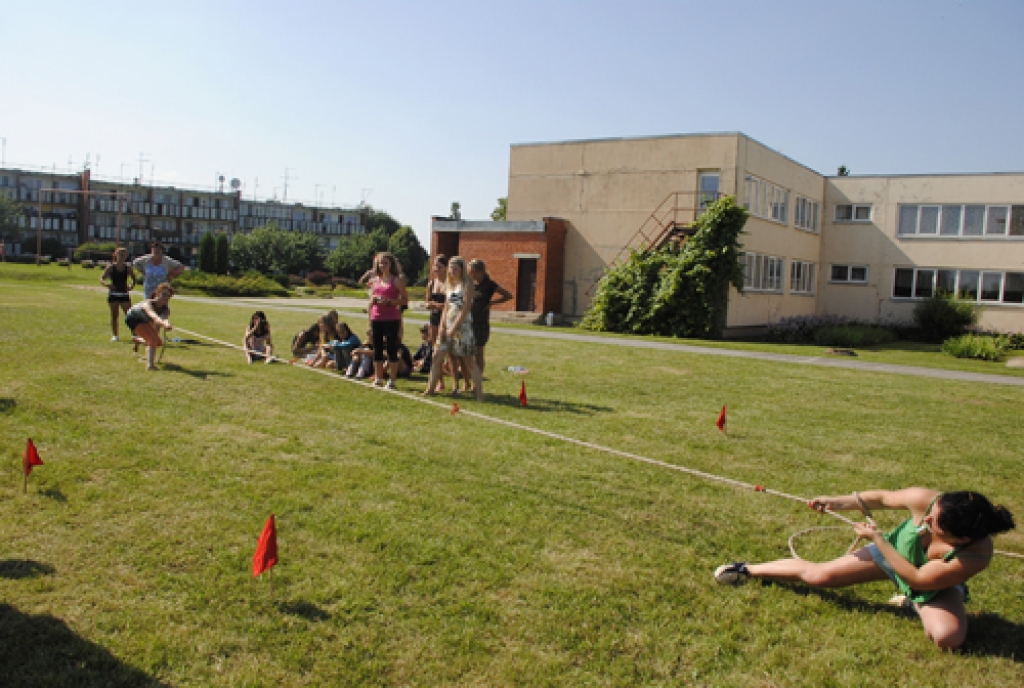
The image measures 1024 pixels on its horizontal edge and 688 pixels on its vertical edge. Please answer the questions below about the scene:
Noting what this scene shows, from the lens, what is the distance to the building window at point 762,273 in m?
30.2

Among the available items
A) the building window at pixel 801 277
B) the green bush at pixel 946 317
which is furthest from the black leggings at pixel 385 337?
the green bush at pixel 946 317

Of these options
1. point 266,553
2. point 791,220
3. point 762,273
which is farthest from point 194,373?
point 791,220

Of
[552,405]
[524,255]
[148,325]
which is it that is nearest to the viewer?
[552,405]

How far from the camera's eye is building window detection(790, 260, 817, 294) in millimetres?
34500

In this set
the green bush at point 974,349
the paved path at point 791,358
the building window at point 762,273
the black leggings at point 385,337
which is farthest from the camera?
the building window at point 762,273

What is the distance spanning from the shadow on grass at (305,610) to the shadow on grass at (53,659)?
81cm

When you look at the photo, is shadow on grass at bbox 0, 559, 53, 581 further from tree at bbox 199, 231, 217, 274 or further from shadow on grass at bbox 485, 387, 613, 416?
tree at bbox 199, 231, 217, 274

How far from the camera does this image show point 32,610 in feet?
13.8

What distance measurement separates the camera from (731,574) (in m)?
4.95

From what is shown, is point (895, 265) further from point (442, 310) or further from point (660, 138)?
point (442, 310)

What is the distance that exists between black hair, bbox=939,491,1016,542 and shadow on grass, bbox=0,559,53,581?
507cm

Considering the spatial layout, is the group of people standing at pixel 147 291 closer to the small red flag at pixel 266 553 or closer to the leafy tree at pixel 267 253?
the small red flag at pixel 266 553

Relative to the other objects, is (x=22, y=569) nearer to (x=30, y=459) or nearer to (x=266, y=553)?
(x=30, y=459)

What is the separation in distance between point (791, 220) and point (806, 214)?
7.50ft
